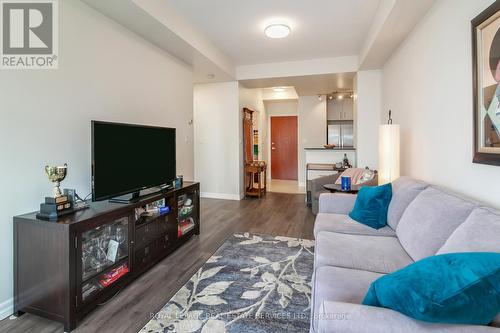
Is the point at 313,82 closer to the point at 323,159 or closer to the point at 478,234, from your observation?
the point at 323,159

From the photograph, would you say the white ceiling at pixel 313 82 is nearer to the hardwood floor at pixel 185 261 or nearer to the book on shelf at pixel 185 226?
the hardwood floor at pixel 185 261

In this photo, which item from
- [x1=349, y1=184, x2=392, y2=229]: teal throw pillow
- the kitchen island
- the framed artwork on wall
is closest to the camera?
the framed artwork on wall

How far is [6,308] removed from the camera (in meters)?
1.84

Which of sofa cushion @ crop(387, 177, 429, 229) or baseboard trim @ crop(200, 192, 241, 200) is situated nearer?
sofa cushion @ crop(387, 177, 429, 229)

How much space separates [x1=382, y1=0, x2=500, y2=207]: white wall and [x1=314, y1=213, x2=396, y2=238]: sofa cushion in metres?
0.64

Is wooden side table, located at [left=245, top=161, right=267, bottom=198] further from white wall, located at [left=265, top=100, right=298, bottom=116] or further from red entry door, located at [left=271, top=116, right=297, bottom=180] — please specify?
white wall, located at [left=265, top=100, right=298, bottom=116]

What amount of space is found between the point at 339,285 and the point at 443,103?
191 cm

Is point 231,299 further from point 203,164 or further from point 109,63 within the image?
point 203,164

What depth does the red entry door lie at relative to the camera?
852cm

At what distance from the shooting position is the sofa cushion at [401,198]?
2.08 metres

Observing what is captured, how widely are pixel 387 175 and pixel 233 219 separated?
7.30 feet

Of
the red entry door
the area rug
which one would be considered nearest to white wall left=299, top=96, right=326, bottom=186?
the red entry door

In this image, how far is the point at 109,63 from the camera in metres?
2.69

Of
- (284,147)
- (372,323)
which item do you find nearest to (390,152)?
(372,323)
